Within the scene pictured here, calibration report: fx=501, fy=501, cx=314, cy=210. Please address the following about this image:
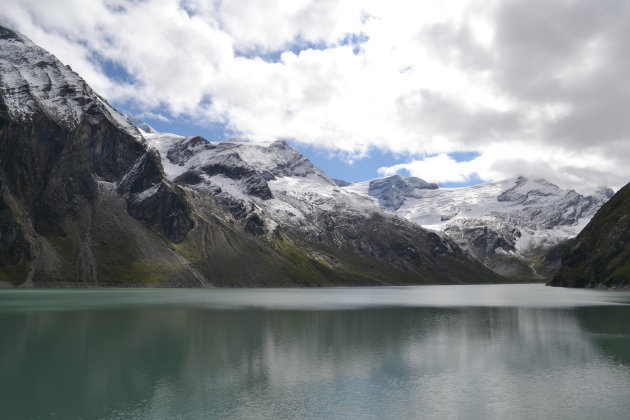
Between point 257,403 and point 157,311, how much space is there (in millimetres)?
74558

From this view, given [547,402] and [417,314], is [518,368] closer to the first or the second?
[547,402]

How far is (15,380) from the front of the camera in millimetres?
42719

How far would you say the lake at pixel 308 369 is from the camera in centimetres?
3631

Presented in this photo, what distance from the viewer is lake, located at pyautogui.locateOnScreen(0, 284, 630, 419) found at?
36.3 meters

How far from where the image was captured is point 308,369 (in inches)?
1938

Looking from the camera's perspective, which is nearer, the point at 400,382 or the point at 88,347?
the point at 400,382

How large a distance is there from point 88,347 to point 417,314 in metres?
69.1

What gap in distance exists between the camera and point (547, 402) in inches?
1507

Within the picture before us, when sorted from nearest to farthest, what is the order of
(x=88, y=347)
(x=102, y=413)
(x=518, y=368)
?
(x=102, y=413) < (x=518, y=368) < (x=88, y=347)

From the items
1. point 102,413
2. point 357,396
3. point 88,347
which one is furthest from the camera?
point 88,347

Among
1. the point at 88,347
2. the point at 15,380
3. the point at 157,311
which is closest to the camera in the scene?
the point at 15,380

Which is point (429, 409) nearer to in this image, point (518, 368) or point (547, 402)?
point (547, 402)

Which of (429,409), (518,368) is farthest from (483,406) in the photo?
(518,368)

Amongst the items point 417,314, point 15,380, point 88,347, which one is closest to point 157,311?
point 88,347
